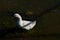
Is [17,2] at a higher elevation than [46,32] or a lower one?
higher

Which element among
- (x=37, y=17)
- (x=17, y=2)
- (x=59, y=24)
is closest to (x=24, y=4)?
(x=17, y=2)

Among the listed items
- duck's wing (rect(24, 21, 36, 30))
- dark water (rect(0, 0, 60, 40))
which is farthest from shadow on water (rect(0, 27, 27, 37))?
duck's wing (rect(24, 21, 36, 30))

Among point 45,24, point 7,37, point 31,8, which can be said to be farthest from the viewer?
point 31,8

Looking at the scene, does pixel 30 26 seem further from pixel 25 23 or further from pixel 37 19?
pixel 37 19

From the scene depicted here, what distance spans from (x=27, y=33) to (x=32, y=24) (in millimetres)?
316

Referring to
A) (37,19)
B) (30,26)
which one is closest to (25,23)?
(30,26)

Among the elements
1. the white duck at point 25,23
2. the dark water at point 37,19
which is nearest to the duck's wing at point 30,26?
the white duck at point 25,23

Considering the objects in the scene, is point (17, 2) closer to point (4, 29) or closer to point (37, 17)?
point (37, 17)

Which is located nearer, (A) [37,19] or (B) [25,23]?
(B) [25,23]

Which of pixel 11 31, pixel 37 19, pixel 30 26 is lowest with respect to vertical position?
pixel 11 31

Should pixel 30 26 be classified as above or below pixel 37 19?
below

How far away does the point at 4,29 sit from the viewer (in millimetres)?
9016

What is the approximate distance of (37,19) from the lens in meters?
9.60

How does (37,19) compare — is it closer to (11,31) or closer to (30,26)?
(30,26)
